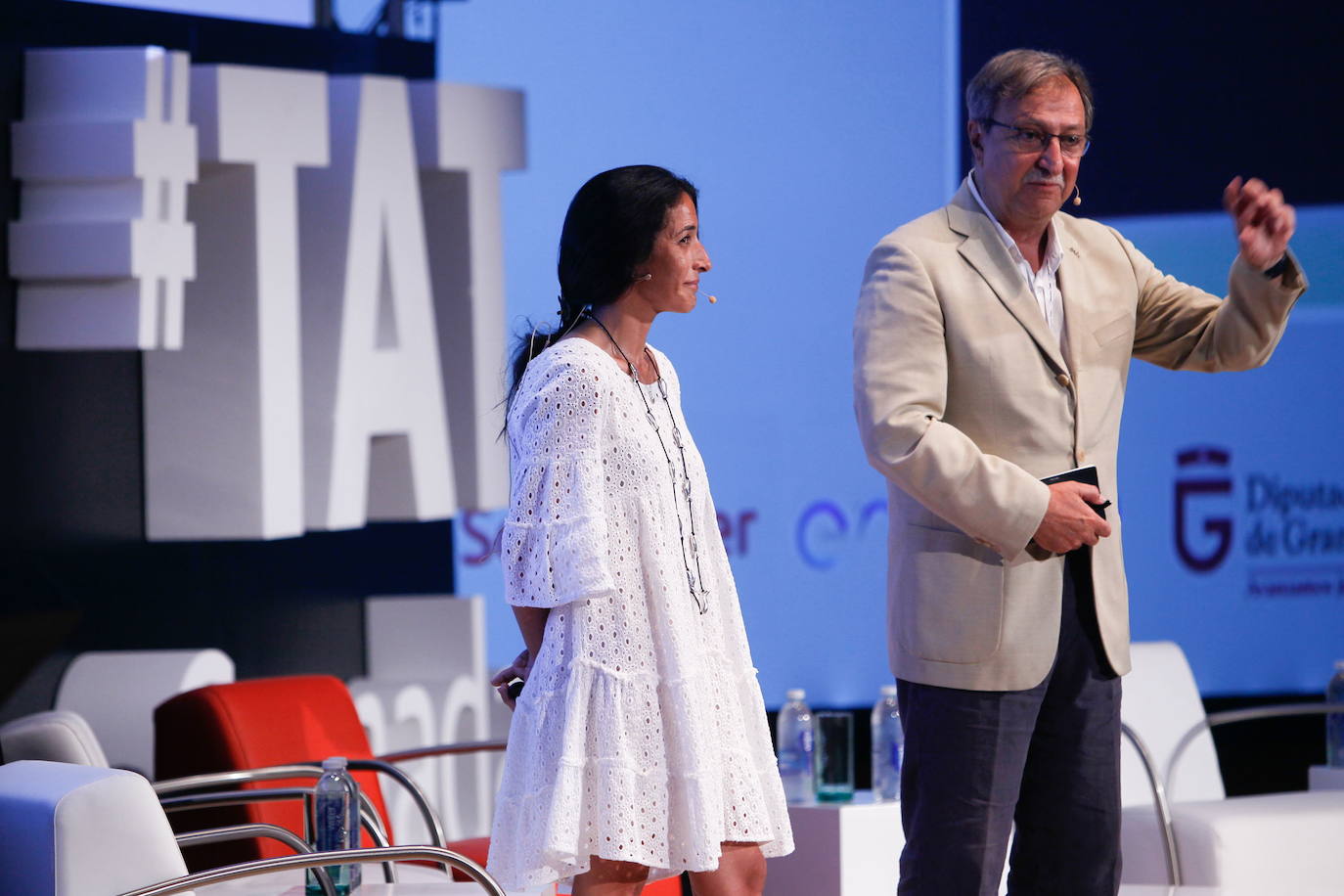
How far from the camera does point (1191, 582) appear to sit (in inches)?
252

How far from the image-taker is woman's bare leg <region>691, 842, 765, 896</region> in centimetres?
268

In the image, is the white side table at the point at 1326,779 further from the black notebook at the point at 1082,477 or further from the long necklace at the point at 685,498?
the long necklace at the point at 685,498

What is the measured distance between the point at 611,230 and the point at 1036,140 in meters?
0.64

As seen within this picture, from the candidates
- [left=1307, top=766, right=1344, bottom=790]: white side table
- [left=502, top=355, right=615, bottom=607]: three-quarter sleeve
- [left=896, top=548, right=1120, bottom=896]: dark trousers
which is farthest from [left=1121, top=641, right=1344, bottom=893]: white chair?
[left=502, top=355, right=615, bottom=607]: three-quarter sleeve

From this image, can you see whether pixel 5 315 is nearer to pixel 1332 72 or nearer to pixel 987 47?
pixel 987 47

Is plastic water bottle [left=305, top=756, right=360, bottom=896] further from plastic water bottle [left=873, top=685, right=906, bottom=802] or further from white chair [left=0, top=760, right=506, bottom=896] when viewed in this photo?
plastic water bottle [left=873, top=685, right=906, bottom=802]

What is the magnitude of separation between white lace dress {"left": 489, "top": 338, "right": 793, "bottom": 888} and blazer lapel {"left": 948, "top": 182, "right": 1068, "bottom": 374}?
1.79 ft

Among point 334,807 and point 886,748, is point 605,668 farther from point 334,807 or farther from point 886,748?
point 886,748

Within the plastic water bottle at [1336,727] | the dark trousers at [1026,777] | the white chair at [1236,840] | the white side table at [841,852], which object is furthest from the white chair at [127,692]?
the plastic water bottle at [1336,727]

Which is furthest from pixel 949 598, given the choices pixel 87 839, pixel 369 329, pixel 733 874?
pixel 369 329

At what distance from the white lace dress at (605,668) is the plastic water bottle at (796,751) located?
157 centimetres

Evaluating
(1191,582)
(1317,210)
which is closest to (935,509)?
(1191,582)

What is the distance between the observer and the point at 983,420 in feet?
8.57

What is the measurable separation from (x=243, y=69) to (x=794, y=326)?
6.94 feet
